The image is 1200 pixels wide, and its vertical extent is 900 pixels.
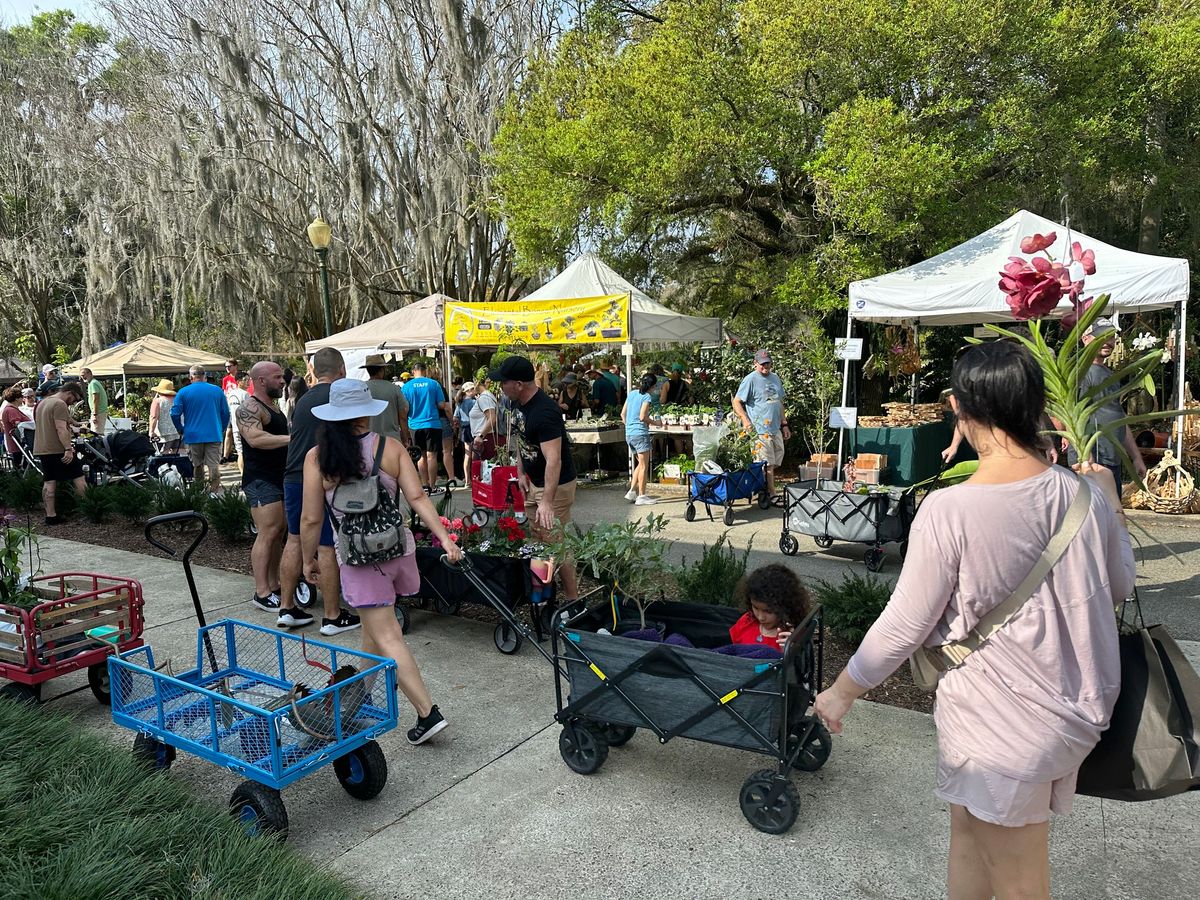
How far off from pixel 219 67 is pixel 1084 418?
78.4ft

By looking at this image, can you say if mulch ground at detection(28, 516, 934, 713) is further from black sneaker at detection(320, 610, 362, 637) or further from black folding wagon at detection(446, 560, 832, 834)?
black sneaker at detection(320, 610, 362, 637)

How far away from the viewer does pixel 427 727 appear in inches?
153

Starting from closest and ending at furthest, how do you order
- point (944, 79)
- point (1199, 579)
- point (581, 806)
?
1. point (581, 806)
2. point (1199, 579)
3. point (944, 79)

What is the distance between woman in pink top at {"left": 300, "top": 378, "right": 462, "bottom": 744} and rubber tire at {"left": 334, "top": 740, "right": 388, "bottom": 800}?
1.20 feet

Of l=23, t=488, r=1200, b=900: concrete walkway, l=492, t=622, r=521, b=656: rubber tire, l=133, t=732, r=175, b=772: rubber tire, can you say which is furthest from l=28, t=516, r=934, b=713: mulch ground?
l=133, t=732, r=175, b=772: rubber tire

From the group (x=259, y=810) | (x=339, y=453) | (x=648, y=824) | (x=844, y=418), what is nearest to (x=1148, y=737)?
(x=648, y=824)

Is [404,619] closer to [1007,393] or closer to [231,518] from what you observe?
[231,518]

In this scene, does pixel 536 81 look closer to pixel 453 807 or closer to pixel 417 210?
pixel 417 210

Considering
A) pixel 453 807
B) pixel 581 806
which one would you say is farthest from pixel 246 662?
pixel 581 806

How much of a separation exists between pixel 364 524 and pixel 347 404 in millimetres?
571

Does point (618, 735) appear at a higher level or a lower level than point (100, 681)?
lower

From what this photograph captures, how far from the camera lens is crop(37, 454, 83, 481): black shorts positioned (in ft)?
30.7

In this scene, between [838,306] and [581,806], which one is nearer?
[581,806]

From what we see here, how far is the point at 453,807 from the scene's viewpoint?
341 centimetres
